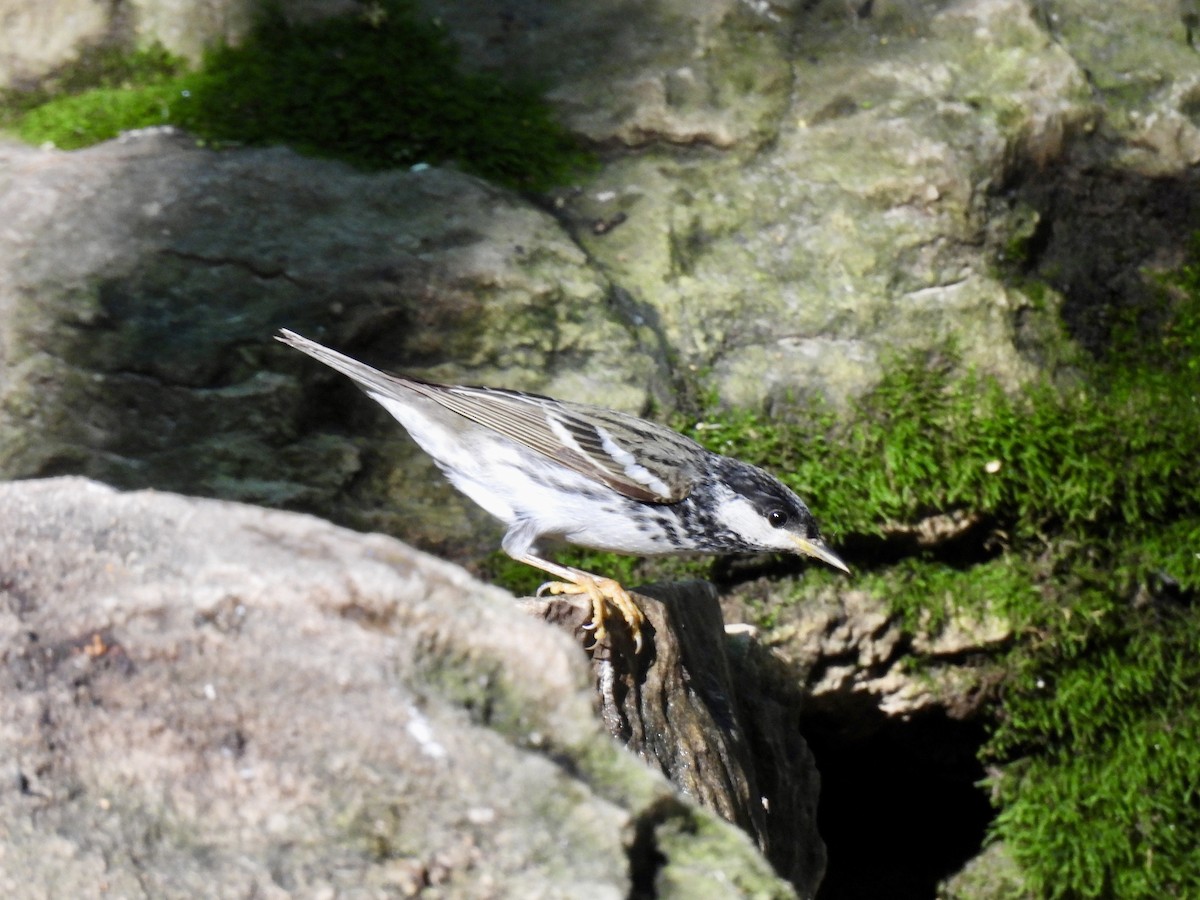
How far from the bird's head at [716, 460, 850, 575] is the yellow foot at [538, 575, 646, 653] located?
0.78 m

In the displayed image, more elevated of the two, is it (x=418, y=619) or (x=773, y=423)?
(x=418, y=619)

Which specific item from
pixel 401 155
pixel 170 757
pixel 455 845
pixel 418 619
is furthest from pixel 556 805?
pixel 401 155

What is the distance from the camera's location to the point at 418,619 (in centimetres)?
208

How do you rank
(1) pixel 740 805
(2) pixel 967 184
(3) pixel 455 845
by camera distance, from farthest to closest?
(2) pixel 967 184
(1) pixel 740 805
(3) pixel 455 845

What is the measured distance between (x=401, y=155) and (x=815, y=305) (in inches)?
74.4

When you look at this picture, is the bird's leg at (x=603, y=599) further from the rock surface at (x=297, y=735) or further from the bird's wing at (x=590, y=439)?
the rock surface at (x=297, y=735)

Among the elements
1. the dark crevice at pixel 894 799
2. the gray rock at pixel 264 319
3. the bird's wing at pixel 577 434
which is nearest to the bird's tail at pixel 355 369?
the bird's wing at pixel 577 434

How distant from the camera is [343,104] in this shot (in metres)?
5.72

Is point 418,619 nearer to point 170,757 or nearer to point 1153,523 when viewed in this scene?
point 170,757

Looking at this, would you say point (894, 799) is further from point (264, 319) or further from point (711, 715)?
point (264, 319)

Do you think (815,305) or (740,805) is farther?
(815,305)

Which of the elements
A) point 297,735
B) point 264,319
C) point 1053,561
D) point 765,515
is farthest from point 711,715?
point 264,319

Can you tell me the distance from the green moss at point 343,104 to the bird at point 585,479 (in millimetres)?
1540

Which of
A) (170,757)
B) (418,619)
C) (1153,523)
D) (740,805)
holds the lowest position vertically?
(1153,523)
